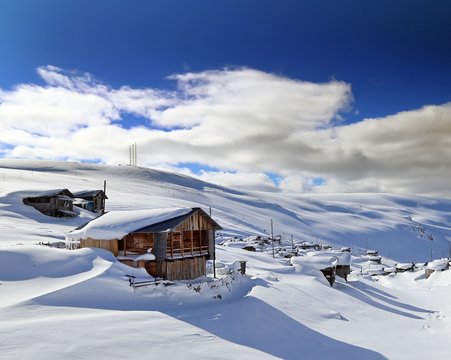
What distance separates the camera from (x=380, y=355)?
787 inches

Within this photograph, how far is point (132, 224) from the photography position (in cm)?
2806

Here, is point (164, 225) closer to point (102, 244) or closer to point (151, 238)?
point (151, 238)

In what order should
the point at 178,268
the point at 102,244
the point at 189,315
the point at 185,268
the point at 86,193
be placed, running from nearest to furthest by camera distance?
1. the point at 189,315
2. the point at 102,244
3. the point at 178,268
4. the point at 185,268
5. the point at 86,193

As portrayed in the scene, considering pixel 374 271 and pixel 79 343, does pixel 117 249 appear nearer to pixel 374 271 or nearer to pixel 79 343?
pixel 79 343

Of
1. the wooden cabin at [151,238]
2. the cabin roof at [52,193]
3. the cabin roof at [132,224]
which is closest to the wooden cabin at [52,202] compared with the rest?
the cabin roof at [52,193]

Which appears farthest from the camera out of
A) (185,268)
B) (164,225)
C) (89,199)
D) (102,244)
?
(89,199)

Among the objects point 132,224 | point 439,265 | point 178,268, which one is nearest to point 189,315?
point 178,268

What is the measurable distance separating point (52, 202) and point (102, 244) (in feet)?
121

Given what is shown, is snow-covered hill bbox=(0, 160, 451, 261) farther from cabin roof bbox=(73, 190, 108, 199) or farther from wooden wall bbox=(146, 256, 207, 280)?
wooden wall bbox=(146, 256, 207, 280)

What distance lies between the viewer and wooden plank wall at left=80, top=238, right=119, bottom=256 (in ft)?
92.7

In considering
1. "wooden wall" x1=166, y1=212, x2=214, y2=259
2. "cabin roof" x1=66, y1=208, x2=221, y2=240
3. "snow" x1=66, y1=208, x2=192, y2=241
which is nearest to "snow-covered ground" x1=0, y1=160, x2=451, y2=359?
"snow" x1=66, y1=208, x2=192, y2=241

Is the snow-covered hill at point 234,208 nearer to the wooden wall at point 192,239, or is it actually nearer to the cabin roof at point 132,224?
the wooden wall at point 192,239

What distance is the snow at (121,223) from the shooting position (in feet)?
91.1

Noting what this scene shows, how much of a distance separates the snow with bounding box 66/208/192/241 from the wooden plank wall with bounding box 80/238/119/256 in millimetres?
350
